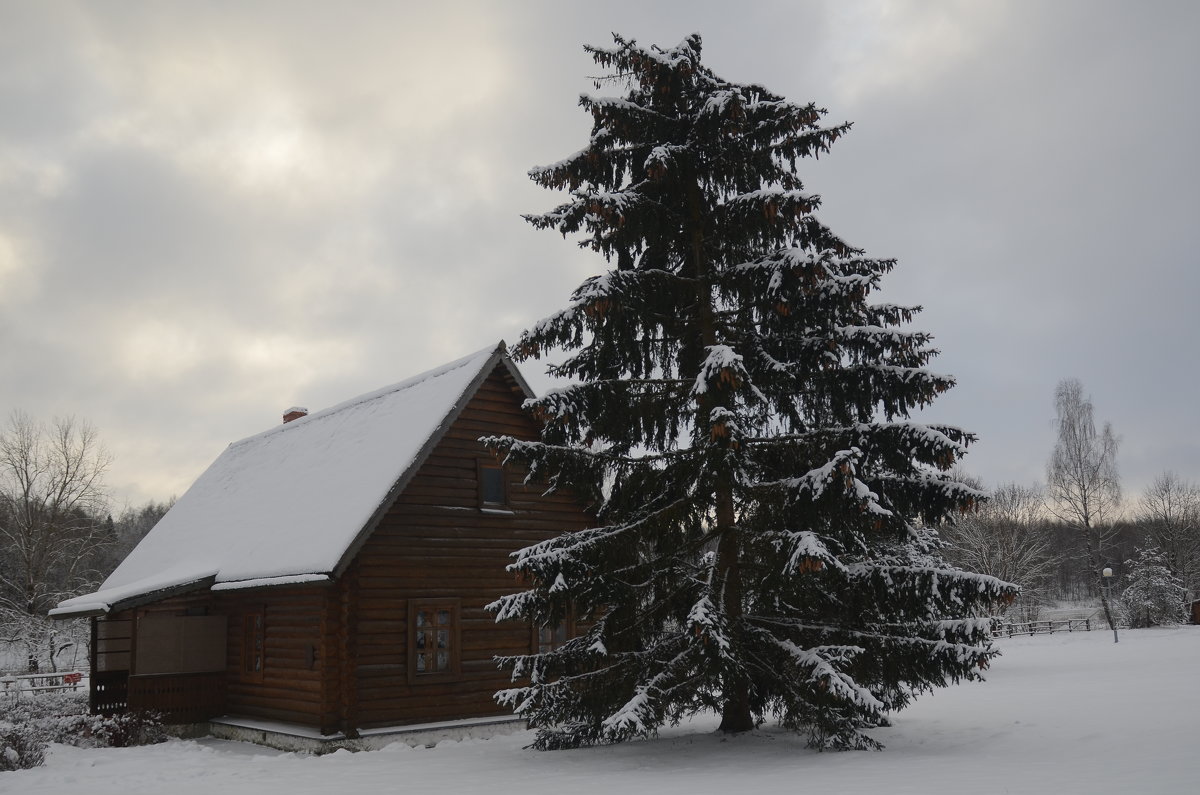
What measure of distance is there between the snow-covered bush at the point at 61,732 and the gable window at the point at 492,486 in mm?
8055

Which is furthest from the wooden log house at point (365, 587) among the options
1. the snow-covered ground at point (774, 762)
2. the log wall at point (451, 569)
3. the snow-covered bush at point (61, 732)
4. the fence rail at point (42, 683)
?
the fence rail at point (42, 683)

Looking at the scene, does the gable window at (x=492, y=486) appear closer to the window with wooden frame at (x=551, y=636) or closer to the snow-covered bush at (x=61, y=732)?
the window with wooden frame at (x=551, y=636)

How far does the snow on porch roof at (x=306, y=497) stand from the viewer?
1694cm

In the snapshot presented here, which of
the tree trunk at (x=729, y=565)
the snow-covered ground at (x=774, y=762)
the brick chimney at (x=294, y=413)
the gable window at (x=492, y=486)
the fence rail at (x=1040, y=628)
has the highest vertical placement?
the brick chimney at (x=294, y=413)

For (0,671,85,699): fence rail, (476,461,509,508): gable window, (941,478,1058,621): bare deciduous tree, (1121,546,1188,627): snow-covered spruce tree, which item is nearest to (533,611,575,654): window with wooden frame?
(476,461,509,508): gable window

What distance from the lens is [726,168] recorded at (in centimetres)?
1462

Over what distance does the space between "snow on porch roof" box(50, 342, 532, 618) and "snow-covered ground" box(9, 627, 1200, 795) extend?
10.9 feet

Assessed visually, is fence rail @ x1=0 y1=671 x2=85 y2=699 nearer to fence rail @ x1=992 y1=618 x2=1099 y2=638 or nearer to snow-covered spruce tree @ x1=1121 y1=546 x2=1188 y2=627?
fence rail @ x1=992 y1=618 x2=1099 y2=638

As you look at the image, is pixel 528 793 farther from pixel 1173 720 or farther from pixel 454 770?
pixel 1173 720

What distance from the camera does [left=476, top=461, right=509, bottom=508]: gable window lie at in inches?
753

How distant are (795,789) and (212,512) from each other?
19161mm

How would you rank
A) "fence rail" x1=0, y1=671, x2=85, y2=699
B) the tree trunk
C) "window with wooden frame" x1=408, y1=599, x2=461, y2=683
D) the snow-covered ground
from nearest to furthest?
the snow-covered ground < the tree trunk < "window with wooden frame" x1=408, y1=599, x2=461, y2=683 < "fence rail" x1=0, y1=671, x2=85, y2=699

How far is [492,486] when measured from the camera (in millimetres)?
19422

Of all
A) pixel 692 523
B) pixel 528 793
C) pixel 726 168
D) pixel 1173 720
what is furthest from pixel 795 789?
pixel 726 168
